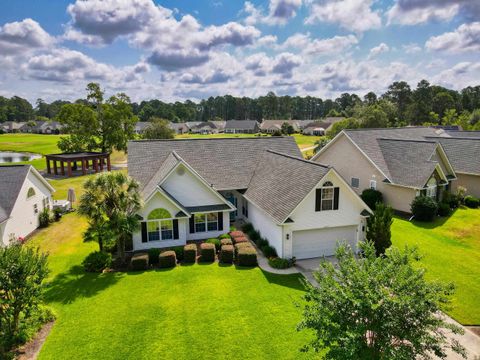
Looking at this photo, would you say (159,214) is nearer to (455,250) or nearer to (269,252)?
(269,252)

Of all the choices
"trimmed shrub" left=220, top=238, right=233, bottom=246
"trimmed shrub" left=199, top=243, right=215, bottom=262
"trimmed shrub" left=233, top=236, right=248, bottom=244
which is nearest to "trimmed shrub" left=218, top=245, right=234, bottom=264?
"trimmed shrub" left=199, top=243, right=215, bottom=262

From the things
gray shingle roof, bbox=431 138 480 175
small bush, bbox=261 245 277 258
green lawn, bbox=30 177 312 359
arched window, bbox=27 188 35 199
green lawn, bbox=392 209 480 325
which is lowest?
green lawn, bbox=30 177 312 359

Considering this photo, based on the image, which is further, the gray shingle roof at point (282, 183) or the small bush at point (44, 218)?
the small bush at point (44, 218)

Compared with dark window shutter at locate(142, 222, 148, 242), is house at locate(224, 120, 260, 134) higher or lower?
higher

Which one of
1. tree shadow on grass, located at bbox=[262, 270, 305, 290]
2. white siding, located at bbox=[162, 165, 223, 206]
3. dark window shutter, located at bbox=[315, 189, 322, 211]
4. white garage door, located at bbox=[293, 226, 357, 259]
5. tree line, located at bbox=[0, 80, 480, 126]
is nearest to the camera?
tree shadow on grass, located at bbox=[262, 270, 305, 290]

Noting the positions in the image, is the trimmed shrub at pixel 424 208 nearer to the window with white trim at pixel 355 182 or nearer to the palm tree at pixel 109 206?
the window with white trim at pixel 355 182

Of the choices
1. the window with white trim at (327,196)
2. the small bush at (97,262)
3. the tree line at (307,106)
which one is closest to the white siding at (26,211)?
the small bush at (97,262)

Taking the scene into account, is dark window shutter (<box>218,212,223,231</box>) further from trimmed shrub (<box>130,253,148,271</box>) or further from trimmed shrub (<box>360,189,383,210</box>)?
trimmed shrub (<box>360,189,383,210</box>)
